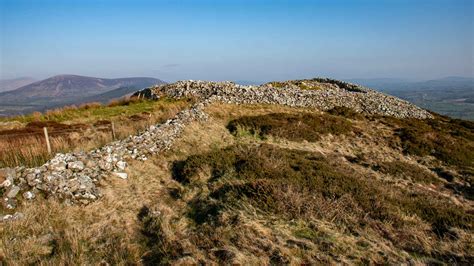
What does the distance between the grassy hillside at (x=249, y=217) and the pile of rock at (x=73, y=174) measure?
0.43m

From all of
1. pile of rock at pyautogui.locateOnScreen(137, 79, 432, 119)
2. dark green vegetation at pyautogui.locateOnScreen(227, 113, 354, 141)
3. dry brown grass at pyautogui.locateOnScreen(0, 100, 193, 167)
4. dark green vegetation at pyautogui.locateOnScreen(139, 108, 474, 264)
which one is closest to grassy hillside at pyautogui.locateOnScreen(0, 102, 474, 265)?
dark green vegetation at pyautogui.locateOnScreen(139, 108, 474, 264)

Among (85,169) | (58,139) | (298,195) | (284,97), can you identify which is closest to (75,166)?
(85,169)

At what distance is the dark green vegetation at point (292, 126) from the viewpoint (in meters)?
17.8

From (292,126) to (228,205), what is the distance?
38.4 feet

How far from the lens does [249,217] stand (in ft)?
24.0

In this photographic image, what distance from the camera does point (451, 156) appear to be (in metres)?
17.2

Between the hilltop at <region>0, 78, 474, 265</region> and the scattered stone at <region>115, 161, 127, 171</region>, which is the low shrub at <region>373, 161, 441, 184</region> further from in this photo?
the scattered stone at <region>115, 161, 127, 171</region>

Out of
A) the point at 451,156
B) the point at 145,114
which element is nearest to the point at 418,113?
the point at 451,156

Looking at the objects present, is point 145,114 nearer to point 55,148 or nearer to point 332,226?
point 55,148

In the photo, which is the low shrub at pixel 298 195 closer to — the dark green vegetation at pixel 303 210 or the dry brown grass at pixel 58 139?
the dark green vegetation at pixel 303 210

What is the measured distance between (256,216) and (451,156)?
49.4ft

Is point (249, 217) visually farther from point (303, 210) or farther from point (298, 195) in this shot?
point (298, 195)

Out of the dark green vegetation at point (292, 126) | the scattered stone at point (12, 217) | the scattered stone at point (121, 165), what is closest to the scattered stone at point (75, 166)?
the scattered stone at point (121, 165)

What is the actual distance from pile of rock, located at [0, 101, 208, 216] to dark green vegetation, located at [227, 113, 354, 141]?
664 cm
